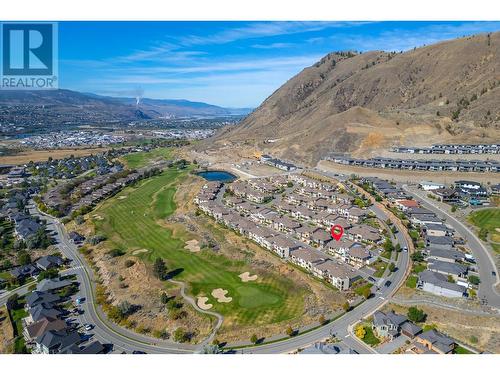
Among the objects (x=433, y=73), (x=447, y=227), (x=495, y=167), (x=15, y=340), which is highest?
(x=433, y=73)

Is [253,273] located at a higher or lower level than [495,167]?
lower

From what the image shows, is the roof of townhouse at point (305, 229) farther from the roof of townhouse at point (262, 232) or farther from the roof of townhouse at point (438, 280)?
the roof of townhouse at point (438, 280)

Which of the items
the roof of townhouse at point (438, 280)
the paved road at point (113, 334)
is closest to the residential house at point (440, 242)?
the roof of townhouse at point (438, 280)

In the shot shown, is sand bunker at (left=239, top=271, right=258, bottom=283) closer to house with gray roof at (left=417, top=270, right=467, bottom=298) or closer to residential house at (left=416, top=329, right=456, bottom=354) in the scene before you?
house with gray roof at (left=417, top=270, right=467, bottom=298)

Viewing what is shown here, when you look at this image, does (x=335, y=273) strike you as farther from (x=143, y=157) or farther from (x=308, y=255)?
(x=143, y=157)

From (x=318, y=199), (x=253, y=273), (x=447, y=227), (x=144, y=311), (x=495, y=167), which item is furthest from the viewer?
(x=495, y=167)

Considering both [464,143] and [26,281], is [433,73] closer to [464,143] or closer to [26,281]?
[464,143]

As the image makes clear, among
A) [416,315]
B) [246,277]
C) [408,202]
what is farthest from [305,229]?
[416,315]

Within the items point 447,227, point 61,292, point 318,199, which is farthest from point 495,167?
point 61,292
